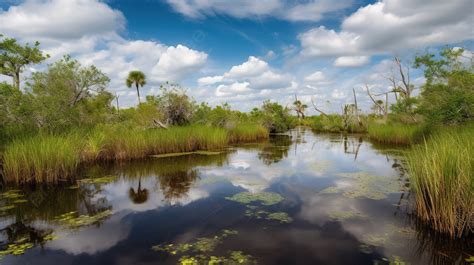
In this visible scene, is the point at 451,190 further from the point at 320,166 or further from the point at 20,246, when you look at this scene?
the point at 320,166

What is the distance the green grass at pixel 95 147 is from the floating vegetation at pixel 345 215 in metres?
8.76

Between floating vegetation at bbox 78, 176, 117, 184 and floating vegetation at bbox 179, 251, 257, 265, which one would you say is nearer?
floating vegetation at bbox 179, 251, 257, 265

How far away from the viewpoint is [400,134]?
2078 centimetres

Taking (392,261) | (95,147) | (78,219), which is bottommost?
(392,261)

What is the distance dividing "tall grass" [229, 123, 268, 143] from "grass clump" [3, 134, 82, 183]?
15.3m

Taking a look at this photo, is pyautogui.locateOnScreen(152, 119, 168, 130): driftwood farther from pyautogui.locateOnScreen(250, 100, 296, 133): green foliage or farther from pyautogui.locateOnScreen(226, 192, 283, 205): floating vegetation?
pyautogui.locateOnScreen(250, 100, 296, 133): green foliage

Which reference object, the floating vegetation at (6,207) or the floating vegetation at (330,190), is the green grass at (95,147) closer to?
the floating vegetation at (6,207)

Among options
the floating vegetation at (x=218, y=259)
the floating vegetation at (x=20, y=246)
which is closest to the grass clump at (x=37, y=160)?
the floating vegetation at (x=20, y=246)

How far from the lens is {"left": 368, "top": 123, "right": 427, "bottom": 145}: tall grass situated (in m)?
17.6

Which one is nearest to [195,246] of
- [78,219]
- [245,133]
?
[78,219]

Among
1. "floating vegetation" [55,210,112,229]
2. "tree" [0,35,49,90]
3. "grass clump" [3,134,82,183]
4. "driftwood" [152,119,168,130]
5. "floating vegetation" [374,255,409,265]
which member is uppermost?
"tree" [0,35,49,90]

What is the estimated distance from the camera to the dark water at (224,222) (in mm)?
4525

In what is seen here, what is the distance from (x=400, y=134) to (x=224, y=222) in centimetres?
1969

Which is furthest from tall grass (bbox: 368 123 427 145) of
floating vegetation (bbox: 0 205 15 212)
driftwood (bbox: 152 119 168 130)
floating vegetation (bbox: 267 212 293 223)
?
floating vegetation (bbox: 0 205 15 212)
